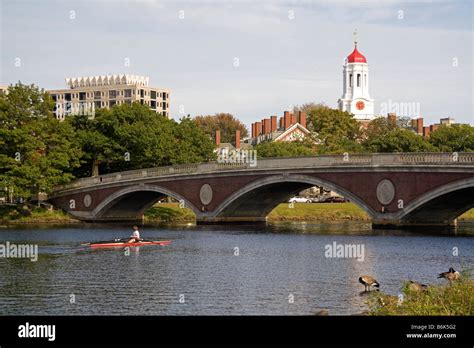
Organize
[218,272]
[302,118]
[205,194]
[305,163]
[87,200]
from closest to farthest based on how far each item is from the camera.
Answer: [218,272] < [305,163] < [205,194] < [87,200] < [302,118]

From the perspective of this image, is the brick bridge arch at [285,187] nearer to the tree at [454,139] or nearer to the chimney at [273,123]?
the tree at [454,139]

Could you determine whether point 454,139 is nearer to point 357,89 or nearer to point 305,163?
point 305,163

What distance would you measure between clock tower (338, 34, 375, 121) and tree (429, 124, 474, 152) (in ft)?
252

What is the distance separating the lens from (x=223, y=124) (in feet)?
630

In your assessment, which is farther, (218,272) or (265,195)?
(265,195)

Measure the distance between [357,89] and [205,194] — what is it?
112572mm

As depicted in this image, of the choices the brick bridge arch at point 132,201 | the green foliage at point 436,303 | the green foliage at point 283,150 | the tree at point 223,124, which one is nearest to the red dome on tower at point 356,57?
the tree at point 223,124

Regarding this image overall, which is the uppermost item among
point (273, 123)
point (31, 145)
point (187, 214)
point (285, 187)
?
point (273, 123)

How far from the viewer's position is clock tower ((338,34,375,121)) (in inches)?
7628

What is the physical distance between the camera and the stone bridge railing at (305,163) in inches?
2694

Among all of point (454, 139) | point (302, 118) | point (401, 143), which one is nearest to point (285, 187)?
point (401, 143)

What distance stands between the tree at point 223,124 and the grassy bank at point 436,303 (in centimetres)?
15468

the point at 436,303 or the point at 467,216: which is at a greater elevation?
the point at 436,303
